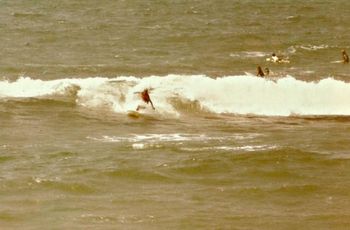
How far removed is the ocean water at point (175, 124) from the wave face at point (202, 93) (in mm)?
62

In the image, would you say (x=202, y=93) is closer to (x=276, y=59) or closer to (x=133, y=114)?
(x=133, y=114)

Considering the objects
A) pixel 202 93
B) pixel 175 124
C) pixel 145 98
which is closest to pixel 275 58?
pixel 202 93

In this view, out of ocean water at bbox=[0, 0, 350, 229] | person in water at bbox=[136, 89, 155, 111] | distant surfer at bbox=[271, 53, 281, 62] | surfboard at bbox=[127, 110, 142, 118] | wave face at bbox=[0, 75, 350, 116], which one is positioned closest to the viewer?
ocean water at bbox=[0, 0, 350, 229]

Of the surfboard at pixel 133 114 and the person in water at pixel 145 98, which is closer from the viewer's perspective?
the surfboard at pixel 133 114

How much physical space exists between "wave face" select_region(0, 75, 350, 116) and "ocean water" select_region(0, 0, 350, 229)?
0.06 metres

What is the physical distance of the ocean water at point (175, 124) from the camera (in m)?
14.4

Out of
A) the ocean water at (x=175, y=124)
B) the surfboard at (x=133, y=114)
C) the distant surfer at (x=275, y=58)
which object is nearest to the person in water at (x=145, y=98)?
the surfboard at (x=133, y=114)

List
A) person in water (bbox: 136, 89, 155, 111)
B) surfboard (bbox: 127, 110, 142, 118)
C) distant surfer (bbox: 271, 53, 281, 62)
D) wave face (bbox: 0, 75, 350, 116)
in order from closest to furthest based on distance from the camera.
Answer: surfboard (bbox: 127, 110, 142, 118) < person in water (bbox: 136, 89, 155, 111) < wave face (bbox: 0, 75, 350, 116) < distant surfer (bbox: 271, 53, 281, 62)

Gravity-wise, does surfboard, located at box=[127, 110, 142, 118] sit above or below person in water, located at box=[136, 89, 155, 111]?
below

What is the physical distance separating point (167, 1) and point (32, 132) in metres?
35.8

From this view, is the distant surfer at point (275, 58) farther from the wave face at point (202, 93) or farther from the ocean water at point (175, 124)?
the wave face at point (202, 93)

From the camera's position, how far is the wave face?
1014 inches

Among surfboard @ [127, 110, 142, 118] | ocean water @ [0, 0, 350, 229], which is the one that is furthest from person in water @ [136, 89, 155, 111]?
ocean water @ [0, 0, 350, 229]

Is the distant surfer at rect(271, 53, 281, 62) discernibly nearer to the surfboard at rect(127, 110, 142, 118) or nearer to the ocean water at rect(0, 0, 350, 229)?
the ocean water at rect(0, 0, 350, 229)
